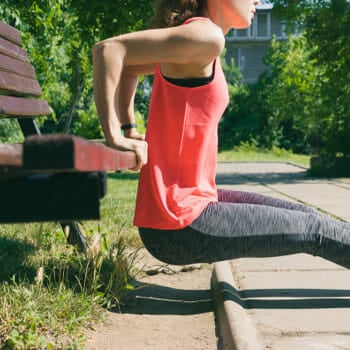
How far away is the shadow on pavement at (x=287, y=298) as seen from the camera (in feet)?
10.6

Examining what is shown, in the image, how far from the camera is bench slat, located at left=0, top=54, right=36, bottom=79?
347 cm

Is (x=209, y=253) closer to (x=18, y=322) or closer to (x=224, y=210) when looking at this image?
A: (x=224, y=210)

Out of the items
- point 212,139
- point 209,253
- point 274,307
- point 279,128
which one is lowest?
point 279,128

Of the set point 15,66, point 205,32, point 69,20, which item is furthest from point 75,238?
point 69,20

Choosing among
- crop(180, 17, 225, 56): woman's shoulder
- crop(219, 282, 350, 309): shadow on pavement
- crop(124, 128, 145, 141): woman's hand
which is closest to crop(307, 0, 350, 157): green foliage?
crop(219, 282, 350, 309): shadow on pavement

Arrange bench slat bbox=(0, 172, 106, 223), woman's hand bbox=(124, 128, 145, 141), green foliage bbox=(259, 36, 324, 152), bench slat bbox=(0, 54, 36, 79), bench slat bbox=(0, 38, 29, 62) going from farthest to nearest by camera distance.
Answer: green foliage bbox=(259, 36, 324, 152), bench slat bbox=(0, 38, 29, 62), bench slat bbox=(0, 54, 36, 79), woman's hand bbox=(124, 128, 145, 141), bench slat bbox=(0, 172, 106, 223)

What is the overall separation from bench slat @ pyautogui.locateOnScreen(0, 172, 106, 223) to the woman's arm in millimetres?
724

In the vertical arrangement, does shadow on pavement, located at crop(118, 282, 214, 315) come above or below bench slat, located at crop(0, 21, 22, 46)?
below

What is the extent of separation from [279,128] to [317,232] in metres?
28.4

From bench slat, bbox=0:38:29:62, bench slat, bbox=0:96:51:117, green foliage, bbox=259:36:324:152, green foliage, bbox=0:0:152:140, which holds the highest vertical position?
green foliage, bbox=0:0:152:140

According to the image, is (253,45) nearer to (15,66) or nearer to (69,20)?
(69,20)

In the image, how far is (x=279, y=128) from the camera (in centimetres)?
3097

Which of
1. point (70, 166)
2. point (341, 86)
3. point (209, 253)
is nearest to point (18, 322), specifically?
point (209, 253)

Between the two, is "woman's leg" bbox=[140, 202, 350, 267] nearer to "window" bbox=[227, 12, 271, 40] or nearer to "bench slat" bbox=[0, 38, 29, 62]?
"bench slat" bbox=[0, 38, 29, 62]
